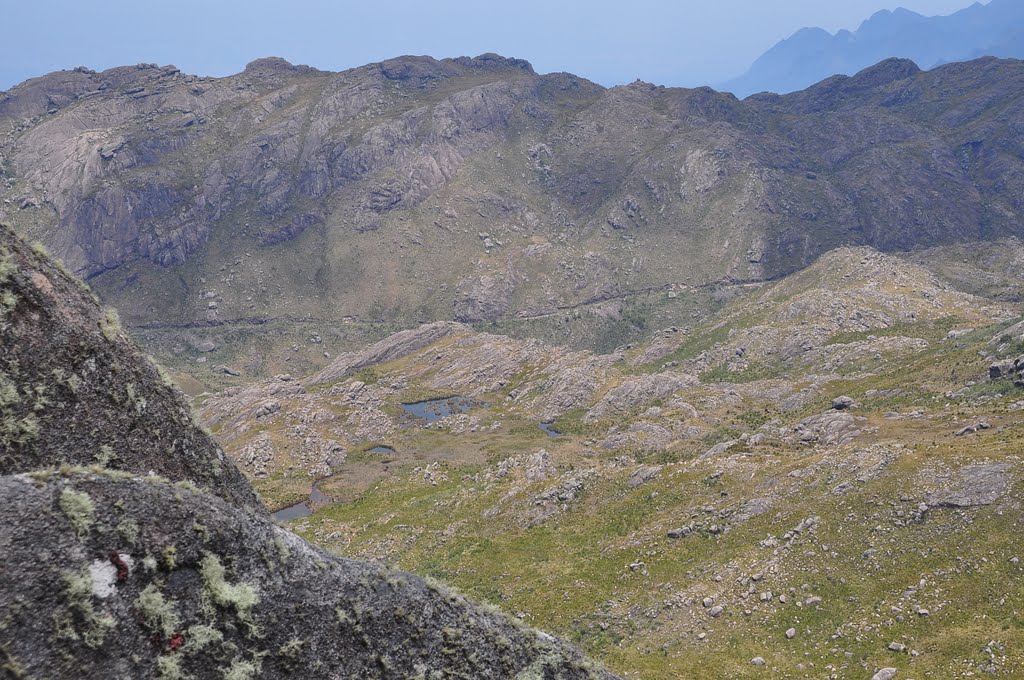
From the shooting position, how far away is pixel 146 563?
996 cm

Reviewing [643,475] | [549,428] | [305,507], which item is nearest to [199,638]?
[643,475]

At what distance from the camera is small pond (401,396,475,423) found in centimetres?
12900

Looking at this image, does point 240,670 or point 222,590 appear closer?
point 240,670

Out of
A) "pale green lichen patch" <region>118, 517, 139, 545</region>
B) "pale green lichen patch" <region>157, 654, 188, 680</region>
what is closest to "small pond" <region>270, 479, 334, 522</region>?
"pale green lichen patch" <region>157, 654, 188, 680</region>

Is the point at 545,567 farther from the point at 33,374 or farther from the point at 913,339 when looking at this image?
the point at 913,339

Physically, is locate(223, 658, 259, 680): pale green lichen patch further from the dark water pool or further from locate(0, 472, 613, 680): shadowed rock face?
the dark water pool

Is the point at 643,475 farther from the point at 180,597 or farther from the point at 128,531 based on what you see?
the point at 128,531

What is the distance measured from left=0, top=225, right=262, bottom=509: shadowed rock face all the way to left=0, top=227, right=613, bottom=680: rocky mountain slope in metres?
0.04

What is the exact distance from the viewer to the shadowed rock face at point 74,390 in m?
11.9

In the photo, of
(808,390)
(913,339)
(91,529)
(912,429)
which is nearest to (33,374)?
(91,529)

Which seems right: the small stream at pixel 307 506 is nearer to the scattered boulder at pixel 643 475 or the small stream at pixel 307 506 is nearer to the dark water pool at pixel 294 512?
the dark water pool at pixel 294 512

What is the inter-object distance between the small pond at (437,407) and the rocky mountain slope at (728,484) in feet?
2.18

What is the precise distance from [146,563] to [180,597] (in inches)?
36.4

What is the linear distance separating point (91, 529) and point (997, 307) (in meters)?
159
